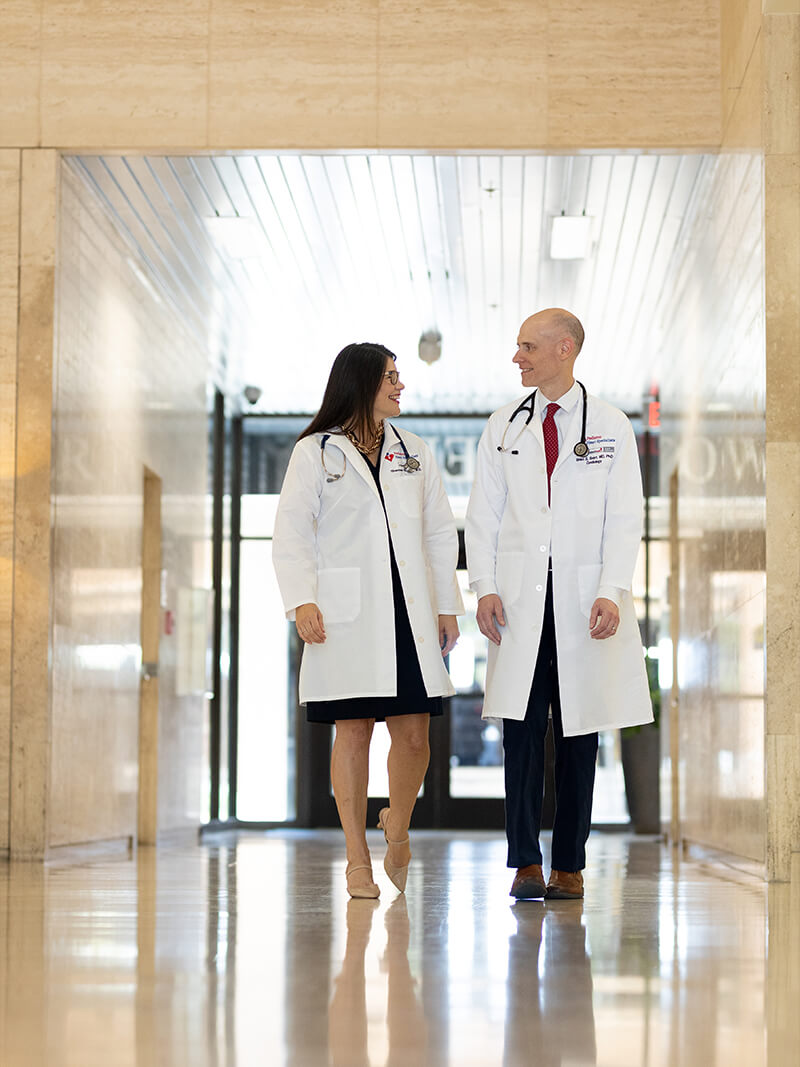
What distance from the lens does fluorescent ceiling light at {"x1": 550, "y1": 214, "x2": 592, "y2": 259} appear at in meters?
7.28

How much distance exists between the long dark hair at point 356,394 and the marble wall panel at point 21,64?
2797mm

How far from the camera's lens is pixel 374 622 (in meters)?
3.71

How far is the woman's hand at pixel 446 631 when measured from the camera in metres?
3.86

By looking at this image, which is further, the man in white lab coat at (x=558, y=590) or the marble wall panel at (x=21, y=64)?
the marble wall panel at (x=21, y=64)

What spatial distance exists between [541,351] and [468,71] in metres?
2.50

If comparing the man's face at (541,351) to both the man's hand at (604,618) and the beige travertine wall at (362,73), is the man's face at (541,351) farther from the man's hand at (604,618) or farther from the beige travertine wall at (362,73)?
the beige travertine wall at (362,73)

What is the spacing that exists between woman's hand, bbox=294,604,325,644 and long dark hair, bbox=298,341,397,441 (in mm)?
492

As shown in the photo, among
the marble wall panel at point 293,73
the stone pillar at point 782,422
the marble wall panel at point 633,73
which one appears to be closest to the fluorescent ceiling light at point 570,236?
the marble wall panel at point 633,73

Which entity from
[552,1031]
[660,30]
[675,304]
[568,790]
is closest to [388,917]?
[568,790]

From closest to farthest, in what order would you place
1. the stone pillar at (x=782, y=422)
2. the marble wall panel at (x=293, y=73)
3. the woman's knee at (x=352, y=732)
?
the woman's knee at (x=352, y=732), the stone pillar at (x=782, y=422), the marble wall panel at (x=293, y=73)

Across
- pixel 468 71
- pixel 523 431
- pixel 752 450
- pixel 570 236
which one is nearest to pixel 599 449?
pixel 523 431

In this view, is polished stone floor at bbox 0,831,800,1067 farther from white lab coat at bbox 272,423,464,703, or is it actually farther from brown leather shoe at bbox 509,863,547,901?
white lab coat at bbox 272,423,464,703

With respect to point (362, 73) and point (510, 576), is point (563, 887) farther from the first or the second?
point (362, 73)

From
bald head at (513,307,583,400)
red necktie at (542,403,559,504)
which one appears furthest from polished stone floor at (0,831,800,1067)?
bald head at (513,307,583,400)
